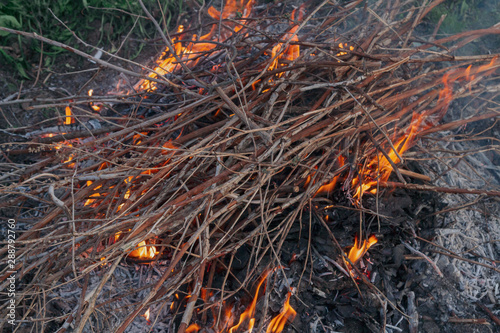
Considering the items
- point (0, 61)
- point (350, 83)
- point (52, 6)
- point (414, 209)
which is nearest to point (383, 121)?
point (350, 83)

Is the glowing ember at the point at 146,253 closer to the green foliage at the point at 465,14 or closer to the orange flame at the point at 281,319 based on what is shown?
the orange flame at the point at 281,319

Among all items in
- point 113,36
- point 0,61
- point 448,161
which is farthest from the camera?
point 113,36

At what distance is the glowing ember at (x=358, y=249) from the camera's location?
240 cm

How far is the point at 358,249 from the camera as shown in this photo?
2412mm

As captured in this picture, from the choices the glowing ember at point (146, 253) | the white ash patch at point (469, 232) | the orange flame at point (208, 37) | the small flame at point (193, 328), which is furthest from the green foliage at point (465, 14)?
the small flame at point (193, 328)

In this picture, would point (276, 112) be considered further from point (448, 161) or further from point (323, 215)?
point (448, 161)

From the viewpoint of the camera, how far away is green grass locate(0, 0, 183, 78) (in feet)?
11.2

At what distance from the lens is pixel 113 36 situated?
384 centimetres

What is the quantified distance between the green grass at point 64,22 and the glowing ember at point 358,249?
9.57 ft

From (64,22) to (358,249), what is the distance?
3.73 metres

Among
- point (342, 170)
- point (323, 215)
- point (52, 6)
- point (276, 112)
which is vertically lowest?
point (323, 215)

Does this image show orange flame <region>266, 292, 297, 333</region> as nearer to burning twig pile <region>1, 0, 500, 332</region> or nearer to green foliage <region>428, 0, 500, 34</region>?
burning twig pile <region>1, 0, 500, 332</region>

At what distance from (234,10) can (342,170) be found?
8.66ft

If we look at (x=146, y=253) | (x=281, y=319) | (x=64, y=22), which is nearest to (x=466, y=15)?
(x=281, y=319)
